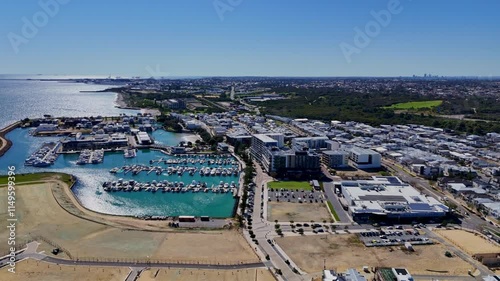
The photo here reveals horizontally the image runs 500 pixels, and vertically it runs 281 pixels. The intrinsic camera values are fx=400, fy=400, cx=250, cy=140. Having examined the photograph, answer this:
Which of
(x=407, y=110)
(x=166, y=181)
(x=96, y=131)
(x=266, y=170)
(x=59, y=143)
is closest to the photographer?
(x=166, y=181)

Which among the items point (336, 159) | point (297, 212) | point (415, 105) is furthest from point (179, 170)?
point (415, 105)

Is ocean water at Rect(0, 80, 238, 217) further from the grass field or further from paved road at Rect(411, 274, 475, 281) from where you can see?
the grass field

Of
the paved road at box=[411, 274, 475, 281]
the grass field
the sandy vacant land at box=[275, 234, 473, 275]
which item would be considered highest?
the grass field

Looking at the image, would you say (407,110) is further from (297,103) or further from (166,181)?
(166,181)

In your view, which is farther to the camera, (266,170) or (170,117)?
(170,117)

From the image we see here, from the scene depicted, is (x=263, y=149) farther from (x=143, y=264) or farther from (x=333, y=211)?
(x=143, y=264)

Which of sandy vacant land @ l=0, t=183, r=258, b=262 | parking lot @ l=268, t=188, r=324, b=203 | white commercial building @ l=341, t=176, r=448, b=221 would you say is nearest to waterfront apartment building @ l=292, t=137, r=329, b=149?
parking lot @ l=268, t=188, r=324, b=203

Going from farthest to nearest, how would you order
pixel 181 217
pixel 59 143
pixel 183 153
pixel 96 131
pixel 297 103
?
pixel 297 103 → pixel 96 131 → pixel 59 143 → pixel 183 153 → pixel 181 217

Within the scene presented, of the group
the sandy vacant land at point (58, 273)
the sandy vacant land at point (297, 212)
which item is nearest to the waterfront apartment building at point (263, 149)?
the sandy vacant land at point (297, 212)

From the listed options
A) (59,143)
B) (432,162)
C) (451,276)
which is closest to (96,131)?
(59,143)
